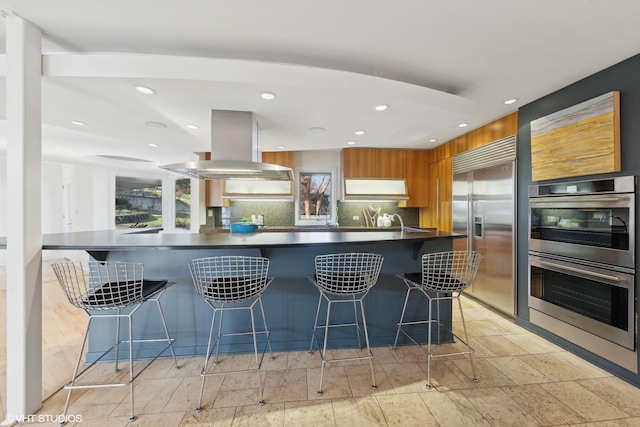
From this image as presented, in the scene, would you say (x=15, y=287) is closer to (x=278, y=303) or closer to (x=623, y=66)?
(x=278, y=303)

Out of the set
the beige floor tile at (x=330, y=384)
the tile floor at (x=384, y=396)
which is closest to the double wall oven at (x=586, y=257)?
the tile floor at (x=384, y=396)

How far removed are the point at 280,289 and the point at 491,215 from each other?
281cm

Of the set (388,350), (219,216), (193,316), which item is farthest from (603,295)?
(219,216)

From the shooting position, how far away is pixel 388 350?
2564mm

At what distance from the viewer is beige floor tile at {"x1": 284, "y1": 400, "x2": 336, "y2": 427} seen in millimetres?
1703

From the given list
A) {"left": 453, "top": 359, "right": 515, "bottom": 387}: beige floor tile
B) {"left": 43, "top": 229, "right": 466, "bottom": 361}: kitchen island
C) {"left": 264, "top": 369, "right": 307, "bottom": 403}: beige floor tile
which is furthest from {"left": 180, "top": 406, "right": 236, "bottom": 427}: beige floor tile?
{"left": 453, "top": 359, "right": 515, "bottom": 387}: beige floor tile

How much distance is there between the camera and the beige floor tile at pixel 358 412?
1.71 meters

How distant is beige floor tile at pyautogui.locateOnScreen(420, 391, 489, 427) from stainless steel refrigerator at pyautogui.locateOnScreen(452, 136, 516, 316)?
1.80m

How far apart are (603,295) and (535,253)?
0.65 meters

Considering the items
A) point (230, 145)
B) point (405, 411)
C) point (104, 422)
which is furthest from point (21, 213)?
point (405, 411)

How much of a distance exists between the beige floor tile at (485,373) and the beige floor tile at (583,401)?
27 centimetres

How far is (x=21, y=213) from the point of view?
173cm

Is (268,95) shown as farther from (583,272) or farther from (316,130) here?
(583,272)

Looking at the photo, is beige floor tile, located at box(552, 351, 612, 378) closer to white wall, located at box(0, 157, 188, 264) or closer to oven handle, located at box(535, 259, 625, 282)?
oven handle, located at box(535, 259, 625, 282)
